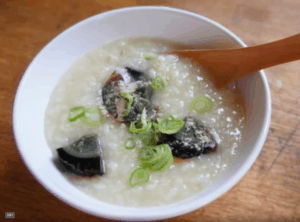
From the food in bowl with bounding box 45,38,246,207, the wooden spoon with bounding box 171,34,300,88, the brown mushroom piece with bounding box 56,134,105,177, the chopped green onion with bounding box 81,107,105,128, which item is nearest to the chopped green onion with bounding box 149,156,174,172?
the food in bowl with bounding box 45,38,246,207

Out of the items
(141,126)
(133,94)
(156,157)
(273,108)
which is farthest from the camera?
(273,108)

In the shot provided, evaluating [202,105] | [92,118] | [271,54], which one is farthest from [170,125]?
[271,54]

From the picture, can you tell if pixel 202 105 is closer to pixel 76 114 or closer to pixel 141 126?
pixel 141 126

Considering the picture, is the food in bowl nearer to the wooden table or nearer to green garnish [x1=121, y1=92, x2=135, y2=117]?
green garnish [x1=121, y1=92, x2=135, y2=117]

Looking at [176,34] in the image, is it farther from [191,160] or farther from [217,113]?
[191,160]

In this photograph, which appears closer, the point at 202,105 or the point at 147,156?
the point at 147,156

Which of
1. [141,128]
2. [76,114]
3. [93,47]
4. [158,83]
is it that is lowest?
[141,128]
